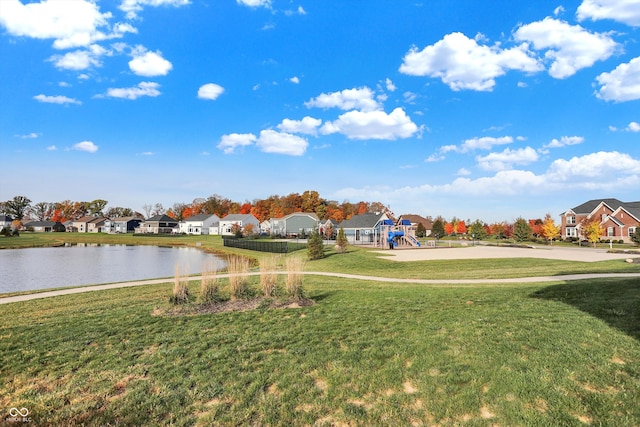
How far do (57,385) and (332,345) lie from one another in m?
4.53

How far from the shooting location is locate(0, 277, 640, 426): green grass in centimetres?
448

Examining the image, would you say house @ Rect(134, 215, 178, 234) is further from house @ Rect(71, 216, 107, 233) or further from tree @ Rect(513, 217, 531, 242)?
tree @ Rect(513, 217, 531, 242)

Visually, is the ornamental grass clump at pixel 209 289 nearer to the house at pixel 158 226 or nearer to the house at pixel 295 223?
the house at pixel 295 223

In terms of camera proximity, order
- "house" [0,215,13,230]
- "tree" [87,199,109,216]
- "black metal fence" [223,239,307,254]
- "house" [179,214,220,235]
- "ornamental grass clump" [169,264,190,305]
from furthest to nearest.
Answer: "tree" [87,199,109,216] < "house" [0,215,13,230] < "house" [179,214,220,235] < "black metal fence" [223,239,307,254] < "ornamental grass clump" [169,264,190,305]

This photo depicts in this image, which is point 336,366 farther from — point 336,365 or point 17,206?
point 17,206

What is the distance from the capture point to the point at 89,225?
4530 inches

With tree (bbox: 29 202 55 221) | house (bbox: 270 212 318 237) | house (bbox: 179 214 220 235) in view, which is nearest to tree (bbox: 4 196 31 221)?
tree (bbox: 29 202 55 221)

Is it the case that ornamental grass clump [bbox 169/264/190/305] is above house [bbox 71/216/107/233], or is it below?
below

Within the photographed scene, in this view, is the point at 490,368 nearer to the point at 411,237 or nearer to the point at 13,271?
the point at 13,271

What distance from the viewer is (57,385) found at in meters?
5.39

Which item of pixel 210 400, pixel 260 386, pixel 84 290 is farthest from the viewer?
pixel 84 290

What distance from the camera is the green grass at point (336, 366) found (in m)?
4.48

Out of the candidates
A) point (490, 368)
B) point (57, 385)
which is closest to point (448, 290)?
point (490, 368)

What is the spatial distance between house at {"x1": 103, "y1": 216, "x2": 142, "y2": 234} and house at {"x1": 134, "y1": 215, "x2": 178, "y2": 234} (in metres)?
4.02
